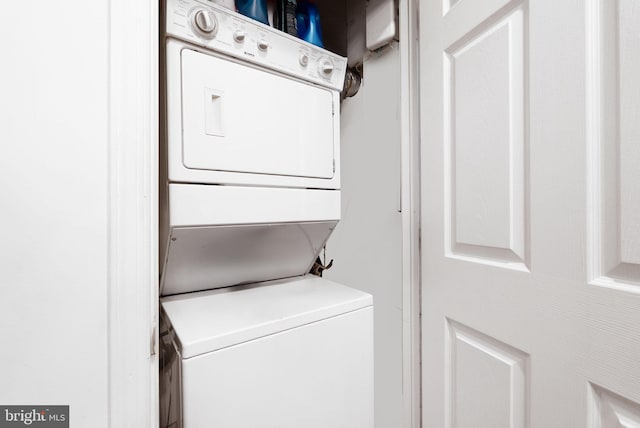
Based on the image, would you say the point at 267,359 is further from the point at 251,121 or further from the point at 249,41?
the point at 249,41

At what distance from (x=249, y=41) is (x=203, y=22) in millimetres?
167

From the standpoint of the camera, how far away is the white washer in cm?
79

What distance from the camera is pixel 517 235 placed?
0.87 metres

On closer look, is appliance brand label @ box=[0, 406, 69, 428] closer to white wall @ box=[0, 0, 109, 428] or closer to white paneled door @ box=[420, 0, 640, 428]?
white wall @ box=[0, 0, 109, 428]

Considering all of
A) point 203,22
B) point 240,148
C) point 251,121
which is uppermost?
point 203,22

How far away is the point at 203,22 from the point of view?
0.92 metres

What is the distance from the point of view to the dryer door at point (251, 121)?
938 mm

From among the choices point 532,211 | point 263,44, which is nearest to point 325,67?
point 263,44

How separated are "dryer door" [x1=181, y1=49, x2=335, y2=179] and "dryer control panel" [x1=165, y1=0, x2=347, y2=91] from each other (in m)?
0.04

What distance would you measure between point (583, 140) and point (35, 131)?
1210 mm

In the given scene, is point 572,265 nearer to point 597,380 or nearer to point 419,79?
point 597,380

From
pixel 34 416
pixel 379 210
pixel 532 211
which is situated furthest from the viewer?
pixel 379 210

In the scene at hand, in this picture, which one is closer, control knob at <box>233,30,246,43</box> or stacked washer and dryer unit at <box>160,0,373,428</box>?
stacked washer and dryer unit at <box>160,0,373,428</box>

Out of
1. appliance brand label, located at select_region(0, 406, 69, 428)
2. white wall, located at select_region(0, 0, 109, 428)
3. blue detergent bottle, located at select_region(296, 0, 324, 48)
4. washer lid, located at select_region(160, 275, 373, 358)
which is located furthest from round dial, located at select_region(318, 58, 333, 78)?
appliance brand label, located at select_region(0, 406, 69, 428)
